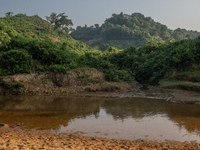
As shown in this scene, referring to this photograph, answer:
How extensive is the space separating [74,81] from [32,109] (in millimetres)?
4836

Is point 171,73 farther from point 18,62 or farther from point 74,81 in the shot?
point 18,62

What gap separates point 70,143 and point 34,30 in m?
28.0

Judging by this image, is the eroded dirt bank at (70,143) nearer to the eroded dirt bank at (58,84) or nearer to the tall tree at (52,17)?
the eroded dirt bank at (58,84)

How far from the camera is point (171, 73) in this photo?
13.8 metres

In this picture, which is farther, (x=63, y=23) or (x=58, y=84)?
(x=63, y=23)

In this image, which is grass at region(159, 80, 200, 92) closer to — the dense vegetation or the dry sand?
the dense vegetation

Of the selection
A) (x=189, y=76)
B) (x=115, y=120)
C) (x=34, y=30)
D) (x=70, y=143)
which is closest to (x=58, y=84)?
(x=115, y=120)

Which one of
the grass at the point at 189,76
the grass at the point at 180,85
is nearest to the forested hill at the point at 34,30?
the grass at the point at 180,85

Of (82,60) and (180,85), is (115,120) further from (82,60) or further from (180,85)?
(82,60)

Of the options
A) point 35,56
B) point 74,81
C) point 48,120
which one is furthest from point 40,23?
point 48,120

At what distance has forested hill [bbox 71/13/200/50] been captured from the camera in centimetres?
5033

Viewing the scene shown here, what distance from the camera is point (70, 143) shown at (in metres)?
4.38

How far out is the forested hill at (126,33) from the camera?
5033cm

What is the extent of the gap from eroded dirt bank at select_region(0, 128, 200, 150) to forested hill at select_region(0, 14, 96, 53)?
698 inches
